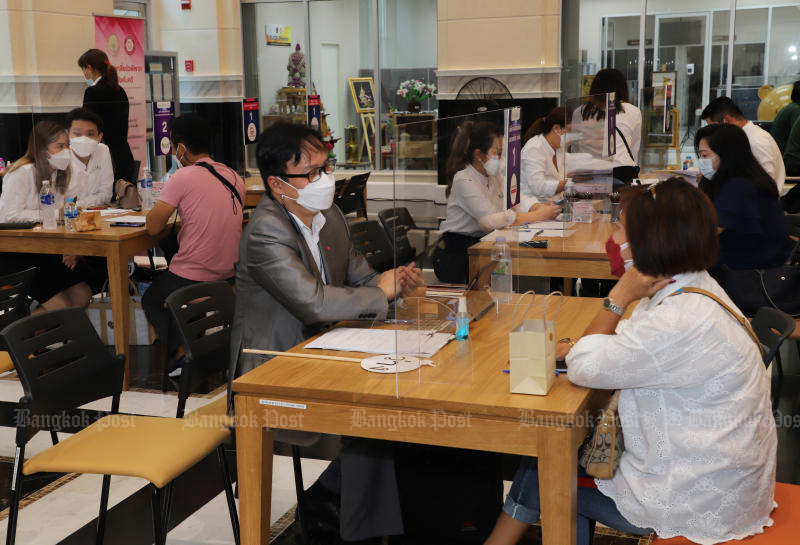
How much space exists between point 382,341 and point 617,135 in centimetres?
390

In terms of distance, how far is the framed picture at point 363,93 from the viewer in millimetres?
11875

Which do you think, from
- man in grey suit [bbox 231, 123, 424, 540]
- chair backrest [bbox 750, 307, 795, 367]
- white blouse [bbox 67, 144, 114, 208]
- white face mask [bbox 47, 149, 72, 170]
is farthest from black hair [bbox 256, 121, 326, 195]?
white blouse [bbox 67, 144, 114, 208]

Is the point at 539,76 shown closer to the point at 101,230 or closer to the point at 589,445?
the point at 101,230

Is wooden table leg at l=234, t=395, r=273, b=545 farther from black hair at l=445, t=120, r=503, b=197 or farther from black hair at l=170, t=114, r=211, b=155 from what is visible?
black hair at l=170, t=114, r=211, b=155

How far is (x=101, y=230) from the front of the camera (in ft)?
15.8

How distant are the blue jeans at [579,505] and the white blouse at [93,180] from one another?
422cm

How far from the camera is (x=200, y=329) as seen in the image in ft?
9.87

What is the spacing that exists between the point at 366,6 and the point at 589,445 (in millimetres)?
10354

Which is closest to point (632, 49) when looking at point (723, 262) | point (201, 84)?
point (201, 84)

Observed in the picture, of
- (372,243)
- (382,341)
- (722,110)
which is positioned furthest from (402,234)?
(722,110)

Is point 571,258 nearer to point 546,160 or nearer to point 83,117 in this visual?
point 546,160

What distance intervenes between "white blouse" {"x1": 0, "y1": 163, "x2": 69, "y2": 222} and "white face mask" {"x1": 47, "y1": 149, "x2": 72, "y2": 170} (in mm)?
87

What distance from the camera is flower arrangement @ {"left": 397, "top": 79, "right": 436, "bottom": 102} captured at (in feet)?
37.8

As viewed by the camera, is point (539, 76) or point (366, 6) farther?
point (366, 6)
